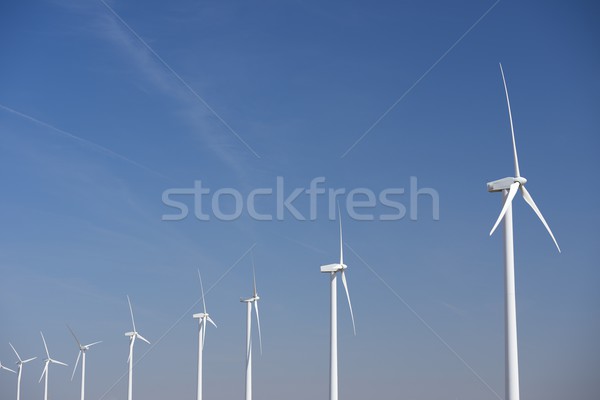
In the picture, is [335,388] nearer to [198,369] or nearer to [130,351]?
[198,369]

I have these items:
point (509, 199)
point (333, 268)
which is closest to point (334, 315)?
point (333, 268)

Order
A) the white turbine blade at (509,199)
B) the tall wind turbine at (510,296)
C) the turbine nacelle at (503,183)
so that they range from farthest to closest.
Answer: the turbine nacelle at (503,183), the white turbine blade at (509,199), the tall wind turbine at (510,296)

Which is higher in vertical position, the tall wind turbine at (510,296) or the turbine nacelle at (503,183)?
the turbine nacelle at (503,183)

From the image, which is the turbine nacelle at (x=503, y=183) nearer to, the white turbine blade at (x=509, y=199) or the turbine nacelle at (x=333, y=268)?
the white turbine blade at (x=509, y=199)

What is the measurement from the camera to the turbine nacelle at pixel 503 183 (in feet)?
154

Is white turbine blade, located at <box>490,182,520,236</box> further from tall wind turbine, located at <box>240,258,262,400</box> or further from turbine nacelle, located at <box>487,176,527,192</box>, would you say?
tall wind turbine, located at <box>240,258,262,400</box>

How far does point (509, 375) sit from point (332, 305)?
25827 mm

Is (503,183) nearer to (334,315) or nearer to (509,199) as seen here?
(509,199)

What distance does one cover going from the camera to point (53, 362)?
402 ft

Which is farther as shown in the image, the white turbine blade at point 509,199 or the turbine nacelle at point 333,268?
the turbine nacelle at point 333,268

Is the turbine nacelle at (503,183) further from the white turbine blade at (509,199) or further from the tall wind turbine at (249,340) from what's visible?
the tall wind turbine at (249,340)

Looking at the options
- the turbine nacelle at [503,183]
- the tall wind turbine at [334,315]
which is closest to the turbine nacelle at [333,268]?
the tall wind turbine at [334,315]

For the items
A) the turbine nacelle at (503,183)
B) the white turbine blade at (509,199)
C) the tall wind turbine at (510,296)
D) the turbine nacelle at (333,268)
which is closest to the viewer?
the tall wind turbine at (510,296)

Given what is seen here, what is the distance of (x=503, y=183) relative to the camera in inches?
1865
